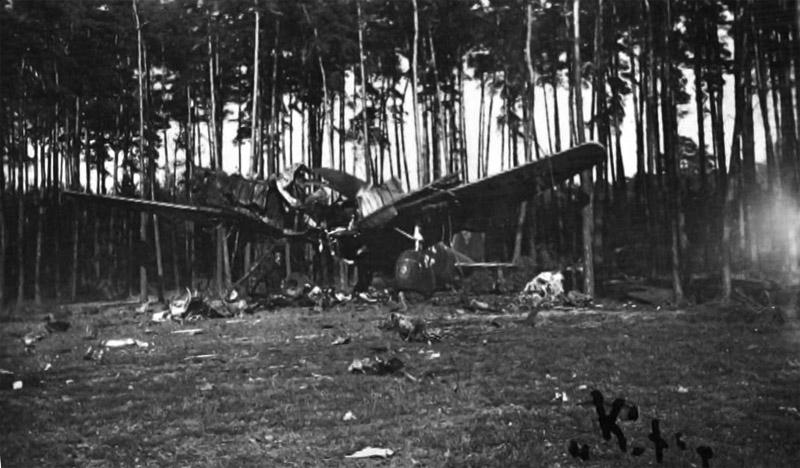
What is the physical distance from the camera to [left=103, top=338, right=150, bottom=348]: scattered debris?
16.3 ft

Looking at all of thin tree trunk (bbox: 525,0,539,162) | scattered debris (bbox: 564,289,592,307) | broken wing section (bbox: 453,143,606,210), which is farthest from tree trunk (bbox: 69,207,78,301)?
scattered debris (bbox: 564,289,592,307)

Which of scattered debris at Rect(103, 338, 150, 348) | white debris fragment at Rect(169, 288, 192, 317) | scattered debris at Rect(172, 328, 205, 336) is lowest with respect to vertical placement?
scattered debris at Rect(103, 338, 150, 348)

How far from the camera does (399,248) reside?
19.0 feet

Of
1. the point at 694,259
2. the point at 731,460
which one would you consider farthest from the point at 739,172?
the point at 731,460

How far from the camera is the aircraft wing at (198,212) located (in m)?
4.72

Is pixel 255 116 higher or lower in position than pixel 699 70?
lower

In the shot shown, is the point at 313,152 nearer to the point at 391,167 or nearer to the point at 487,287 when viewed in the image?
the point at 391,167

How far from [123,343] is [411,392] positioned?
249 cm

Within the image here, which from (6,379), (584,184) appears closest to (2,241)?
(6,379)

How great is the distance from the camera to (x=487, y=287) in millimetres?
5188

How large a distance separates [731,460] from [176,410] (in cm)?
353

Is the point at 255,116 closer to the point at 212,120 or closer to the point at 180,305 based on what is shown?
the point at 212,120

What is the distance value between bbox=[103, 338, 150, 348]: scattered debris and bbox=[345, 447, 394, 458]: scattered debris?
2326 millimetres

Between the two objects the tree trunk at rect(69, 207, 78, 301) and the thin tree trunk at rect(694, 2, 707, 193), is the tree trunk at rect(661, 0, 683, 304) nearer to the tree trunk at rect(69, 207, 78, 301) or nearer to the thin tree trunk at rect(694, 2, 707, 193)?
the thin tree trunk at rect(694, 2, 707, 193)
